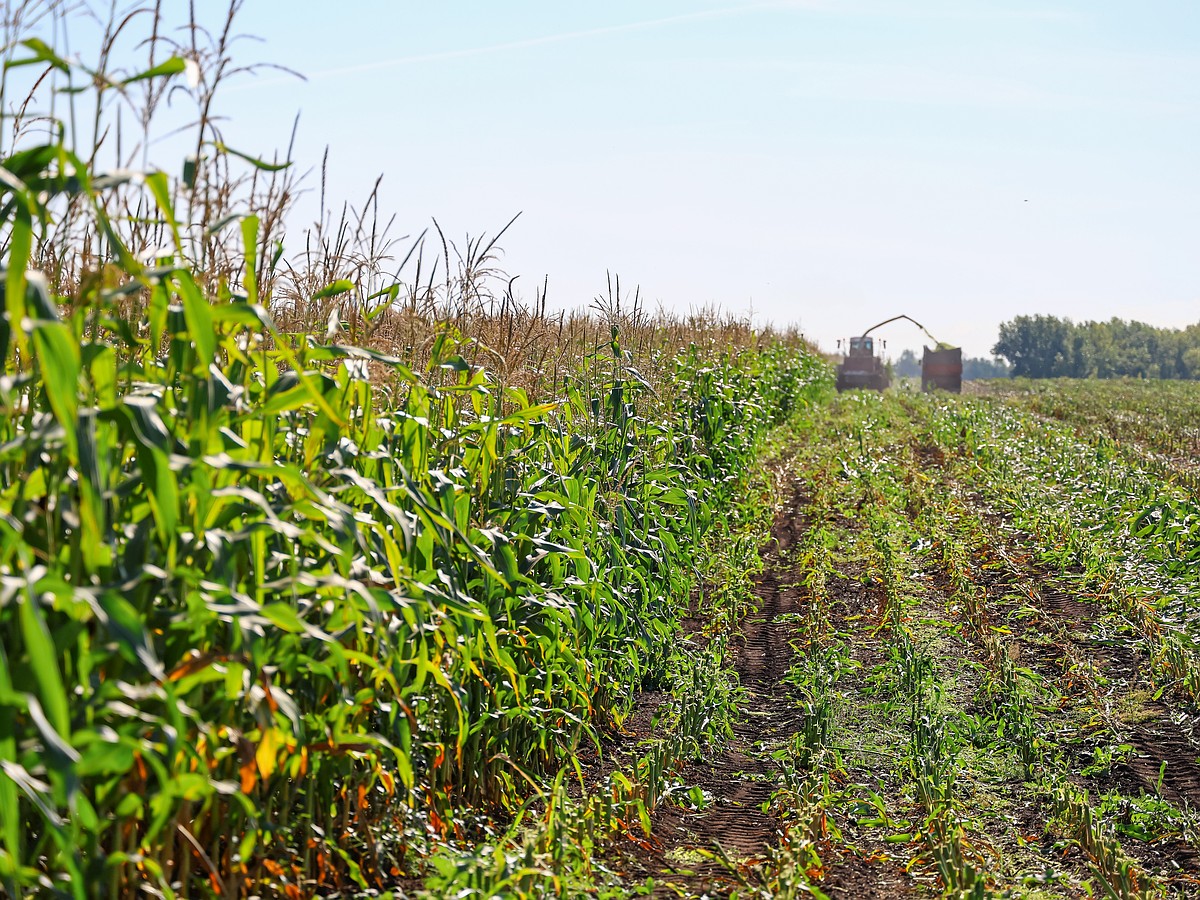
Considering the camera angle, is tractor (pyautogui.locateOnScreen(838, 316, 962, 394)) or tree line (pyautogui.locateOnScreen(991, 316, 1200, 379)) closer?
tractor (pyautogui.locateOnScreen(838, 316, 962, 394))

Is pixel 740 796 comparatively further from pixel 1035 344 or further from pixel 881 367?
pixel 1035 344

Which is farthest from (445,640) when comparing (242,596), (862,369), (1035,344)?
(1035,344)

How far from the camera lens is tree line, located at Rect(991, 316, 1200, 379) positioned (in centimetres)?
9775

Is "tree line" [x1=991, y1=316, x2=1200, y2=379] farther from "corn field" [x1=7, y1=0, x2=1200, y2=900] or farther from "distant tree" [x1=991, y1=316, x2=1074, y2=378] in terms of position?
"corn field" [x1=7, y1=0, x2=1200, y2=900]

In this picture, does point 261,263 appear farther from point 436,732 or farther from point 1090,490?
point 1090,490

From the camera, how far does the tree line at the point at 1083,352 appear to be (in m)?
97.8

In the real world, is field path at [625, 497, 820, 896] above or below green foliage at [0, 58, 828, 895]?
below

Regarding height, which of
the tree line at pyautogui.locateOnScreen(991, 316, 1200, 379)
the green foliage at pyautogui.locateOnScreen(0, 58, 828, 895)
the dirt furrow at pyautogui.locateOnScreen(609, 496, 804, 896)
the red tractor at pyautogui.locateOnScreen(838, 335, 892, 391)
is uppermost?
the tree line at pyautogui.locateOnScreen(991, 316, 1200, 379)

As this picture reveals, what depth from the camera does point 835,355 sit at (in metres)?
43.7

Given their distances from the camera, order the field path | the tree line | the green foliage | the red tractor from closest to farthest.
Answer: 1. the green foliage
2. the field path
3. the red tractor
4. the tree line

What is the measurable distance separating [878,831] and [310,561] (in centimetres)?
257

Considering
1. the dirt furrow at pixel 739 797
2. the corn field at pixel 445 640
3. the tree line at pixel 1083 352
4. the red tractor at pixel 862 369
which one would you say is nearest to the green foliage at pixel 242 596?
the corn field at pixel 445 640

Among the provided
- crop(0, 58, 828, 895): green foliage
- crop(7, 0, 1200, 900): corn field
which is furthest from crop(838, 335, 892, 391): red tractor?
crop(0, 58, 828, 895): green foliage

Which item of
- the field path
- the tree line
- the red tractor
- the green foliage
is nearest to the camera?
the green foliage
